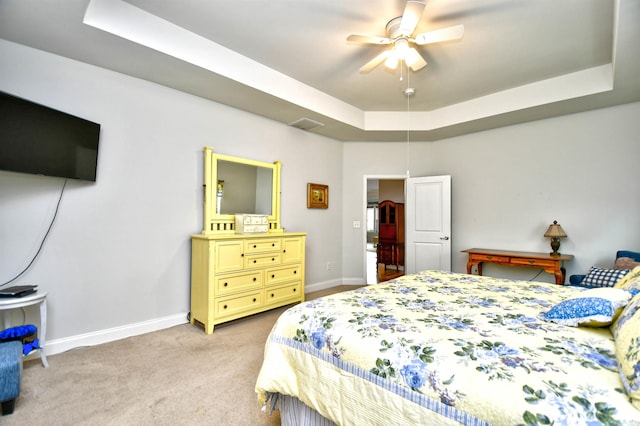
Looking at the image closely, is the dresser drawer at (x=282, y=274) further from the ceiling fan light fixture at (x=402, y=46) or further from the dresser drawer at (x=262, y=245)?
the ceiling fan light fixture at (x=402, y=46)

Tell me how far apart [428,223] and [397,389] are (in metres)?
4.05

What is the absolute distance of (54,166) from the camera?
2.32 meters

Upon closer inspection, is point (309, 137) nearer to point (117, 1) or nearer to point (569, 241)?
point (117, 1)

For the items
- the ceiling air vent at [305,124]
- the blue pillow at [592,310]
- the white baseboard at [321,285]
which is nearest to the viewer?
the blue pillow at [592,310]

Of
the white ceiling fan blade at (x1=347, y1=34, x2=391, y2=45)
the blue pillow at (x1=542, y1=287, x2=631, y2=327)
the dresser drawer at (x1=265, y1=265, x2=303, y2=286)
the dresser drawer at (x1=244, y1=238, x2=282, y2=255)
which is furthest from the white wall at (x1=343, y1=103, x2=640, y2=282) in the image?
the blue pillow at (x1=542, y1=287, x2=631, y2=327)

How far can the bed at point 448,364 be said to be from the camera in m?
0.82

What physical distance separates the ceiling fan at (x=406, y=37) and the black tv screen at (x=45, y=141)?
240 centimetres

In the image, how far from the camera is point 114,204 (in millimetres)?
2795

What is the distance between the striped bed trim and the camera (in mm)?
879

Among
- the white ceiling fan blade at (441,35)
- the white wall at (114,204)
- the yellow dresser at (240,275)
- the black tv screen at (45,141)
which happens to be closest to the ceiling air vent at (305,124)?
the white wall at (114,204)

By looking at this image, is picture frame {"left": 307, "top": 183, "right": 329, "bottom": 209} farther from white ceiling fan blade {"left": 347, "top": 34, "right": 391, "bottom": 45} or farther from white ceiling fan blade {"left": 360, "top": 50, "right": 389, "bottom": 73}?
white ceiling fan blade {"left": 347, "top": 34, "right": 391, "bottom": 45}

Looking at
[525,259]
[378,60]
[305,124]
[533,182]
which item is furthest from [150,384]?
[533,182]

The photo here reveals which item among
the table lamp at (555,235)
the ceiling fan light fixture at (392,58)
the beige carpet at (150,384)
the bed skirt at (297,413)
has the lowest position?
the beige carpet at (150,384)

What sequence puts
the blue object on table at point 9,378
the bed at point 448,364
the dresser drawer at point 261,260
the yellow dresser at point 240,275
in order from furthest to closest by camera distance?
1. the dresser drawer at point 261,260
2. the yellow dresser at point 240,275
3. the blue object on table at point 9,378
4. the bed at point 448,364
